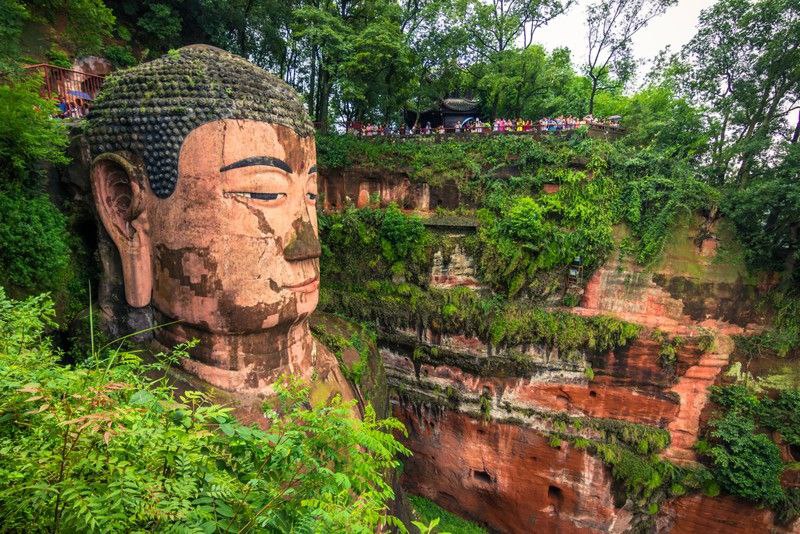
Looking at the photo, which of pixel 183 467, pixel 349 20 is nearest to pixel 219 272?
pixel 183 467

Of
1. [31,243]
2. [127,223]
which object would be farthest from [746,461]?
[31,243]

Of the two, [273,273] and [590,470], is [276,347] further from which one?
[590,470]

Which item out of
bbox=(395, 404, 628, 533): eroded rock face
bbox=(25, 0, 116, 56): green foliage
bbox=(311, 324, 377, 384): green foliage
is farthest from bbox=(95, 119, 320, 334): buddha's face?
bbox=(395, 404, 628, 533): eroded rock face

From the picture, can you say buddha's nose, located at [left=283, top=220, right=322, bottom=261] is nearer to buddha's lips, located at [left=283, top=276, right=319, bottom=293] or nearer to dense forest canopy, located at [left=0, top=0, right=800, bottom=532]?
buddha's lips, located at [left=283, top=276, right=319, bottom=293]

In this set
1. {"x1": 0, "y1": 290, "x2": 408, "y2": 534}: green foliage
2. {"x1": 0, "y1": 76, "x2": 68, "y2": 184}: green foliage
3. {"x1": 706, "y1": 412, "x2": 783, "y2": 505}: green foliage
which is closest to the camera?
{"x1": 0, "y1": 290, "x2": 408, "y2": 534}: green foliage

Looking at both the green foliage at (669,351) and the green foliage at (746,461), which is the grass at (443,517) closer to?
the green foliage at (746,461)

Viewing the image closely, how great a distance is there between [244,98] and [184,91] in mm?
738

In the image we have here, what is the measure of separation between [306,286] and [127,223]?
98.3 inches

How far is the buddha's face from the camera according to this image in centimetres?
486

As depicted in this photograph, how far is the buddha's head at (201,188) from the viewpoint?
487cm

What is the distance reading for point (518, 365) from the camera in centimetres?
1105

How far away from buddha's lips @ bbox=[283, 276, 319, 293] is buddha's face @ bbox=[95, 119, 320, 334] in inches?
1.4

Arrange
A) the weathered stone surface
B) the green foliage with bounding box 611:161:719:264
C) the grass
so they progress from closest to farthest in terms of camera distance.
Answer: the weathered stone surface
the green foliage with bounding box 611:161:719:264
the grass

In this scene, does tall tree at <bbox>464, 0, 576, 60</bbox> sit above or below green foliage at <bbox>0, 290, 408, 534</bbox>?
above
